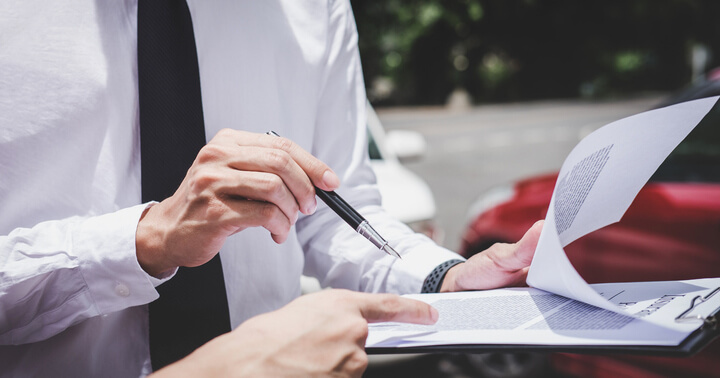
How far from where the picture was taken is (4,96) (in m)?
0.98

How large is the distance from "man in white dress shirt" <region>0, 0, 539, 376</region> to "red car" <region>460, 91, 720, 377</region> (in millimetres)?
1757

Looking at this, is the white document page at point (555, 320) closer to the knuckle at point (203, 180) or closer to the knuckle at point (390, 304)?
the knuckle at point (390, 304)

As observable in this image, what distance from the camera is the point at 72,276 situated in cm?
97

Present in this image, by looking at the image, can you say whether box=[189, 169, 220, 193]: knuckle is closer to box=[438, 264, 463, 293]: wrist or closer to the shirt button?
the shirt button

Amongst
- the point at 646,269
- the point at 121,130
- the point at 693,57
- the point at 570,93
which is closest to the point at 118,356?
the point at 121,130

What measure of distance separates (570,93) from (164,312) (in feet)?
99.7

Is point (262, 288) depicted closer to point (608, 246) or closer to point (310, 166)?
point (310, 166)

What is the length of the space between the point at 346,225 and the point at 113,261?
0.53 m

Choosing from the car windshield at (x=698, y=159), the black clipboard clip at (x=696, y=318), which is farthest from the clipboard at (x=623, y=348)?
the car windshield at (x=698, y=159)

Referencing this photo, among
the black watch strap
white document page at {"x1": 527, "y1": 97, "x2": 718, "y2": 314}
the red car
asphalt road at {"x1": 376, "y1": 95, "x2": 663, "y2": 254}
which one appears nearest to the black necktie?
the black watch strap

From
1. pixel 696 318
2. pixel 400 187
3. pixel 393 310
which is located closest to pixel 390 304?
pixel 393 310

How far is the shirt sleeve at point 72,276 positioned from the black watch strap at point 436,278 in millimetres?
557

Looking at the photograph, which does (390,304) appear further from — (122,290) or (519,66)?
(519,66)

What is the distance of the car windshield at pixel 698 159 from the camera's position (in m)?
2.88
